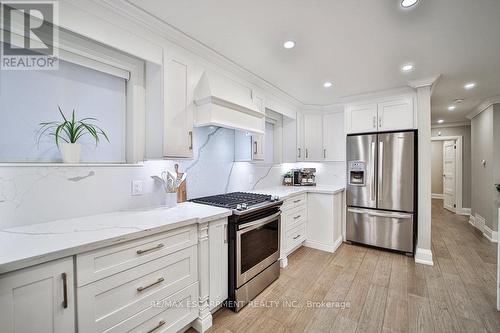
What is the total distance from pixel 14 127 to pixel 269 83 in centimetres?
255

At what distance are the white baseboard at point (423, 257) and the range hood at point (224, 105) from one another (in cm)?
274

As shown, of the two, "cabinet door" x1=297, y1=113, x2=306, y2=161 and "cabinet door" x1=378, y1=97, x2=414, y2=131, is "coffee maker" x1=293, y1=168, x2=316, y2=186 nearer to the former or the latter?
"cabinet door" x1=297, y1=113, x2=306, y2=161

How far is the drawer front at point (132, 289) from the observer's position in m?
1.14

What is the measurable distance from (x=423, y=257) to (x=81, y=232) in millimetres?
3840

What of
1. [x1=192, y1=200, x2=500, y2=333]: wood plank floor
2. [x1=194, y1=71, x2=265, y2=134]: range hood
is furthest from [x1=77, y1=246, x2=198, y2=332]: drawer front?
[x1=194, y1=71, x2=265, y2=134]: range hood

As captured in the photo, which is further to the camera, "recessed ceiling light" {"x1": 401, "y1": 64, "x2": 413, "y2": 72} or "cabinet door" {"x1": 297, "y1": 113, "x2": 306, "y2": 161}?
"cabinet door" {"x1": 297, "y1": 113, "x2": 306, "y2": 161}

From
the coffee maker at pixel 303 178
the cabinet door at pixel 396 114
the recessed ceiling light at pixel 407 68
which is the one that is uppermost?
the recessed ceiling light at pixel 407 68

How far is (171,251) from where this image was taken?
150 centimetres

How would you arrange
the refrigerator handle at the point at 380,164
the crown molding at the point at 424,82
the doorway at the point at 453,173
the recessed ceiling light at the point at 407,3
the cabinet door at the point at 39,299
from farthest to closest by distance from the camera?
the doorway at the point at 453,173 → the refrigerator handle at the point at 380,164 → the crown molding at the point at 424,82 → the recessed ceiling light at the point at 407,3 → the cabinet door at the point at 39,299

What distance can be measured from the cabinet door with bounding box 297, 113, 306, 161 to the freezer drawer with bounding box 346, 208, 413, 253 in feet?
4.02

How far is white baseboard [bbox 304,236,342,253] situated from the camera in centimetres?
330

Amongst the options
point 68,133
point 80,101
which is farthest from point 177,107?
point 68,133

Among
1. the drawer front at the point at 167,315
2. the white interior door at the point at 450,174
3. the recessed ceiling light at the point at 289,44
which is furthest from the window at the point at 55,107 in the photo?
the white interior door at the point at 450,174

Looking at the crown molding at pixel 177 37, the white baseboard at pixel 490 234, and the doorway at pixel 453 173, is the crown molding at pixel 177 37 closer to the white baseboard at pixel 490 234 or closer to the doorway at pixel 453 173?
the white baseboard at pixel 490 234
